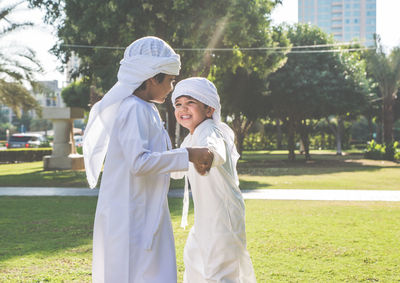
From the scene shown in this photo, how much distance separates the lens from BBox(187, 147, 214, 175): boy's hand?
8.71 ft

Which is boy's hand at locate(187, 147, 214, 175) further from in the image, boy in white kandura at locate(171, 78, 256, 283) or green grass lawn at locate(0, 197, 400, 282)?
green grass lawn at locate(0, 197, 400, 282)

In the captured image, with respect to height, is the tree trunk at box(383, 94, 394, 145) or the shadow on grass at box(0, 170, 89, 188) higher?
the tree trunk at box(383, 94, 394, 145)

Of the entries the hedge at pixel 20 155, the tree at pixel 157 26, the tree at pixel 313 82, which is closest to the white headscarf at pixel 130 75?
the tree at pixel 157 26

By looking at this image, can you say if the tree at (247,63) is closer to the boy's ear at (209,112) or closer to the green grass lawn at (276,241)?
the green grass lawn at (276,241)

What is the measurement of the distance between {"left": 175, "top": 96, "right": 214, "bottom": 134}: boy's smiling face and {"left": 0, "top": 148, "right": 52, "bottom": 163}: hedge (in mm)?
25626

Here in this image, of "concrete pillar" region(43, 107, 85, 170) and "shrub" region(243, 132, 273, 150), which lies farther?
"shrub" region(243, 132, 273, 150)

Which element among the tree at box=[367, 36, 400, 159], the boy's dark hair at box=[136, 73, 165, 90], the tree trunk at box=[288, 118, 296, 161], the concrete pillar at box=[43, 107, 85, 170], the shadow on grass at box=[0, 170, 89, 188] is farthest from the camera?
the tree at box=[367, 36, 400, 159]

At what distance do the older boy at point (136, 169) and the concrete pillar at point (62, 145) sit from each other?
18391 millimetres

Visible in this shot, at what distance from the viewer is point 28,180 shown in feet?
52.3

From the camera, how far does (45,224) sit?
8070 mm

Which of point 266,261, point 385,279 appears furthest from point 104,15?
point 385,279

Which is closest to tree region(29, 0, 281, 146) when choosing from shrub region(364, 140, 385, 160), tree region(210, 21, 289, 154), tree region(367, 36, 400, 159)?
tree region(210, 21, 289, 154)

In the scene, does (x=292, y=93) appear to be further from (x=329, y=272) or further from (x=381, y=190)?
(x=329, y=272)

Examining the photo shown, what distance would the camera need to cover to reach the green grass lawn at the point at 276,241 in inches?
205
